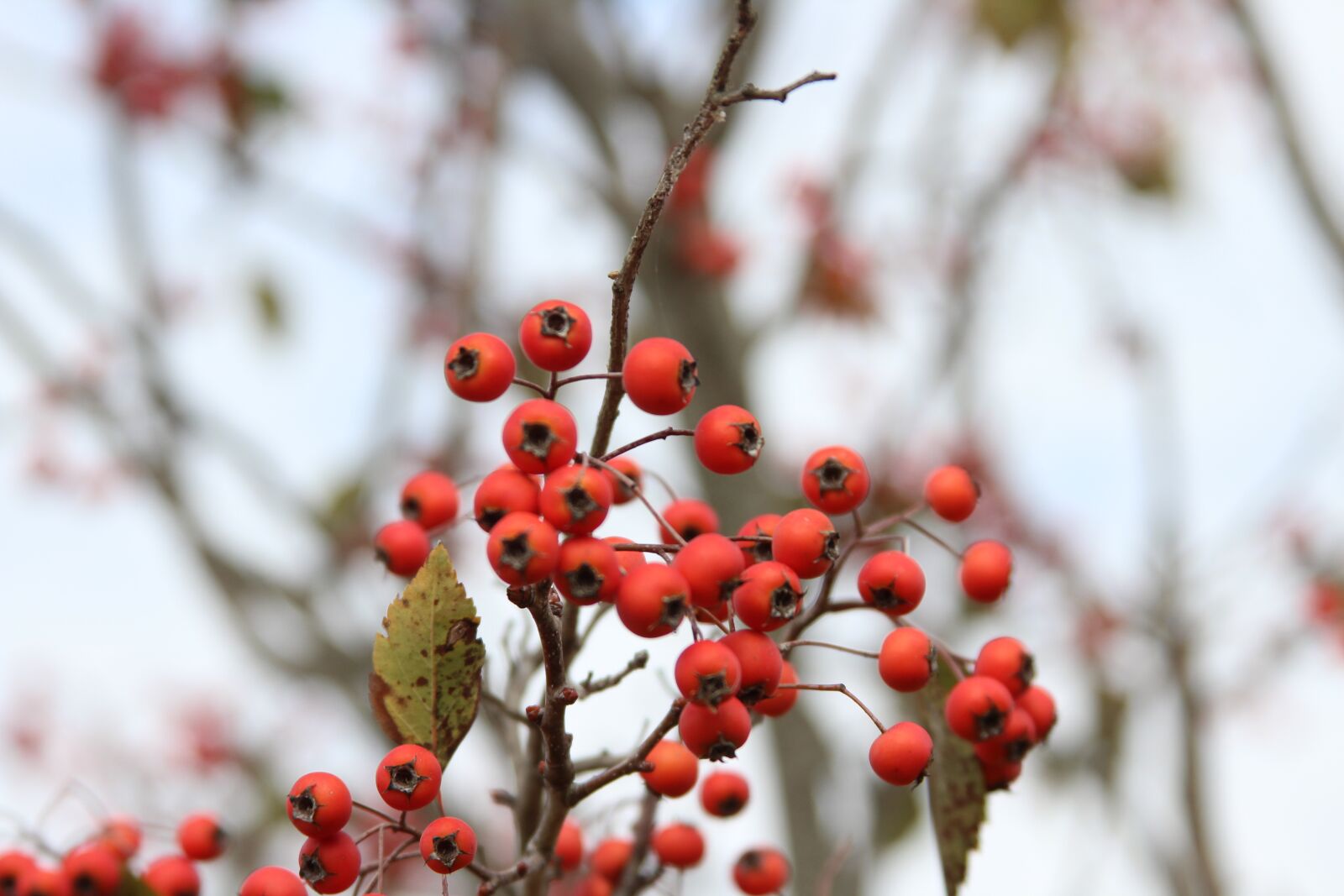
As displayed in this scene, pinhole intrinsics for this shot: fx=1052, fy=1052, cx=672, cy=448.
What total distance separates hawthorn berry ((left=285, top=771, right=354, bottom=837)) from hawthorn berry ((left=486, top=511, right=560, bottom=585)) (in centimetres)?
28

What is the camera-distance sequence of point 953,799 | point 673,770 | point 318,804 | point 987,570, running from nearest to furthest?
point 318,804
point 673,770
point 953,799
point 987,570

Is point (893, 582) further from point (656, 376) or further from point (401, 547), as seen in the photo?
point (401, 547)

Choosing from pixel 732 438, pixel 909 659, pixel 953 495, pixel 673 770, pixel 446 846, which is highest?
pixel 953 495

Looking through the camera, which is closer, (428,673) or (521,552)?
(521,552)

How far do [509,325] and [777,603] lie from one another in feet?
10.1

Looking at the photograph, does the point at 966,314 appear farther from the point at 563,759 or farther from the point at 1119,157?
the point at 563,759

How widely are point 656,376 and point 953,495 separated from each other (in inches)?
20.8

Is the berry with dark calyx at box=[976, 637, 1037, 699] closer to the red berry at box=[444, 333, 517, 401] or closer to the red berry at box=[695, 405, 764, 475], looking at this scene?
the red berry at box=[695, 405, 764, 475]

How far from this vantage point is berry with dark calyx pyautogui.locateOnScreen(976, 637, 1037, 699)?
1.16 meters

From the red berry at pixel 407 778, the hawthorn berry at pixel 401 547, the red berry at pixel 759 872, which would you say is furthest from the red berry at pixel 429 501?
the red berry at pixel 759 872

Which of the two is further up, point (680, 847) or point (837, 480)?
point (837, 480)

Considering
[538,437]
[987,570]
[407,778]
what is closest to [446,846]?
[407,778]

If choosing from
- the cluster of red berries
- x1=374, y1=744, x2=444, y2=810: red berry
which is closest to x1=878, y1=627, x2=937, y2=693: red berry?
x1=374, y1=744, x2=444, y2=810: red berry

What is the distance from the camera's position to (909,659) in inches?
41.5
